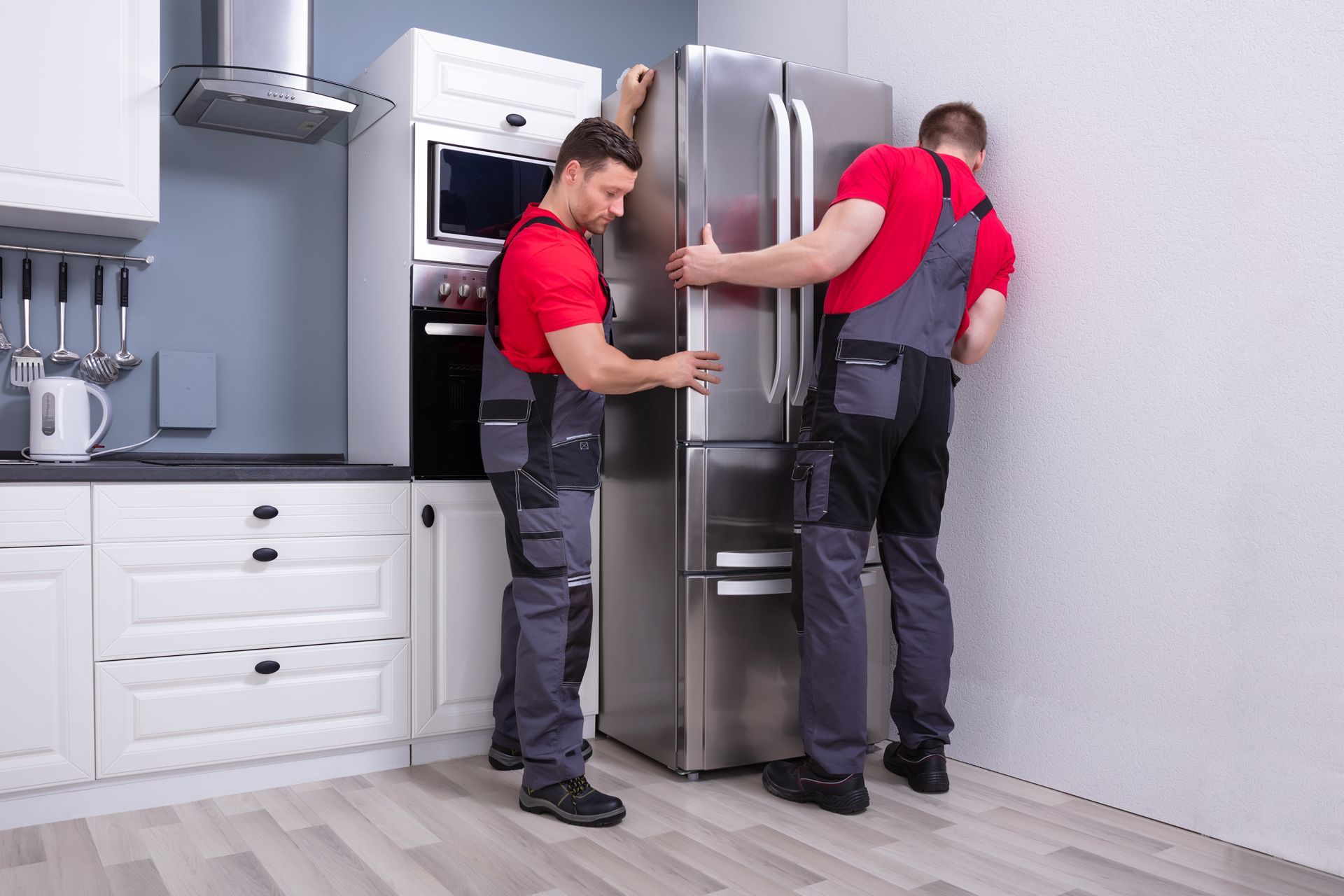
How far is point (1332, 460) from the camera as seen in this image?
6.14 feet

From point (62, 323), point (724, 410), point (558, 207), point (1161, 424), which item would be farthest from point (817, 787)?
point (62, 323)

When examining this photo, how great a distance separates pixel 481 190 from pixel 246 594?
114 cm

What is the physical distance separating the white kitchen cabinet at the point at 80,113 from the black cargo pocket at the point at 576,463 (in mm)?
1190

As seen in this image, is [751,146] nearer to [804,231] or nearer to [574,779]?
[804,231]

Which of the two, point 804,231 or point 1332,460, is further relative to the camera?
point 804,231

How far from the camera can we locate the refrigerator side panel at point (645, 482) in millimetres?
2412

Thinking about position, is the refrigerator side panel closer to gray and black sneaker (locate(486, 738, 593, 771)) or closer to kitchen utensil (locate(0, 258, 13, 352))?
gray and black sneaker (locate(486, 738, 593, 771))

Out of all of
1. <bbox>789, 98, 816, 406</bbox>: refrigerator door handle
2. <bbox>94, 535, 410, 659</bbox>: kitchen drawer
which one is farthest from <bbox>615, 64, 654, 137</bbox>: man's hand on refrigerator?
<bbox>94, 535, 410, 659</bbox>: kitchen drawer

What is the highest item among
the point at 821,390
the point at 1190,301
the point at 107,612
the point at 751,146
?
the point at 751,146

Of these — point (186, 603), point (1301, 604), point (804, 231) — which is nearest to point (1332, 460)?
point (1301, 604)

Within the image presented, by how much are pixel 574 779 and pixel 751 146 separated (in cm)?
150

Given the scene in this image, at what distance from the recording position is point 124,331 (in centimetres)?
265

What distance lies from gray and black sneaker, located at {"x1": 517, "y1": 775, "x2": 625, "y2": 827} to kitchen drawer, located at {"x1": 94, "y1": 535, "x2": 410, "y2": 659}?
57cm

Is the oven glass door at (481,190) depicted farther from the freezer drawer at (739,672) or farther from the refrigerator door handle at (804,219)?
the freezer drawer at (739,672)
